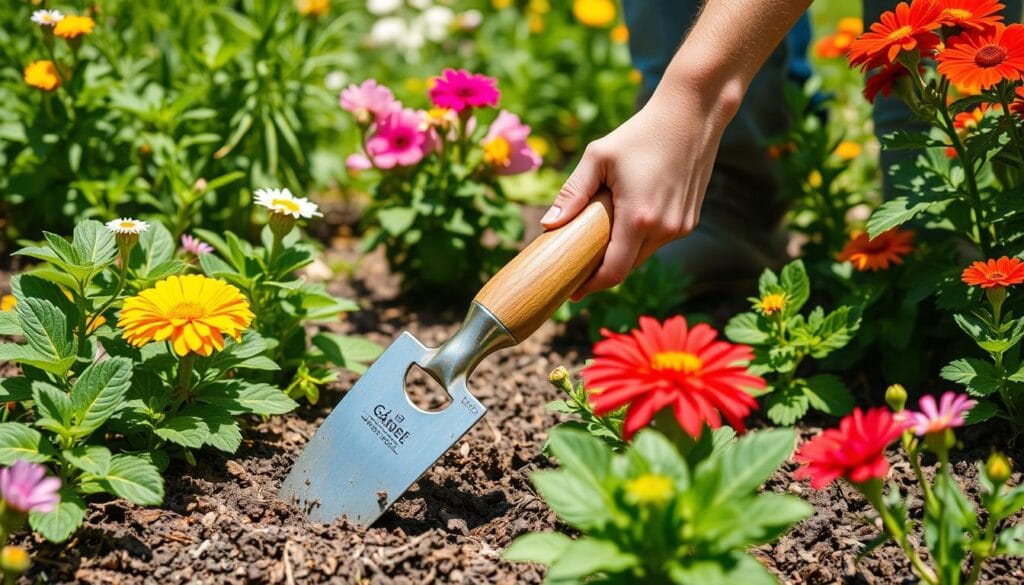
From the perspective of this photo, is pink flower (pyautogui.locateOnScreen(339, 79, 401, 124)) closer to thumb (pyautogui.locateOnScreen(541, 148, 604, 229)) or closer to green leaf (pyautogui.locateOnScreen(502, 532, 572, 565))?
thumb (pyautogui.locateOnScreen(541, 148, 604, 229))

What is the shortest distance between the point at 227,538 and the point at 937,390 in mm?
1586

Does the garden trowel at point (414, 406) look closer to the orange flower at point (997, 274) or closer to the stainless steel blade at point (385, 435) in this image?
the stainless steel blade at point (385, 435)

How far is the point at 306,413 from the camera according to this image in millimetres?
2266

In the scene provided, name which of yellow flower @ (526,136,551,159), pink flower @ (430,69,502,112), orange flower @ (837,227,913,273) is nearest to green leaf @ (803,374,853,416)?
orange flower @ (837,227,913,273)

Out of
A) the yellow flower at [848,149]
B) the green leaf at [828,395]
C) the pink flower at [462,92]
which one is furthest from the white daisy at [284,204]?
the yellow flower at [848,149]

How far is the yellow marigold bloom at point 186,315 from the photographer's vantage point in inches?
65.7

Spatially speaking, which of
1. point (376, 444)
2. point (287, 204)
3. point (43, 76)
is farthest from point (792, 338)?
point (43, 76)

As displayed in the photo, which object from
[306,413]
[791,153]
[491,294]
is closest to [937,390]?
[791,153]

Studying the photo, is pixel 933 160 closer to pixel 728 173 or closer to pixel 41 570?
pixel 728 173

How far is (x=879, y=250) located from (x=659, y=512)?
125cm

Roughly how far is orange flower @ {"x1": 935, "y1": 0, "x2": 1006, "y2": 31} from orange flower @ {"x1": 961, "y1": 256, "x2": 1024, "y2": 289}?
0.45 meters

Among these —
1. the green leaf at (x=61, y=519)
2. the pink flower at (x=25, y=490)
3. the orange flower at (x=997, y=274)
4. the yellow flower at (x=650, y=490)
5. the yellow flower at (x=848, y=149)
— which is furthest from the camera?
the yellow flower at (x=848, y=149)

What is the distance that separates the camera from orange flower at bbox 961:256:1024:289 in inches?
68.8

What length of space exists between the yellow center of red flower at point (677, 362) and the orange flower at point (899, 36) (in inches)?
30.6
